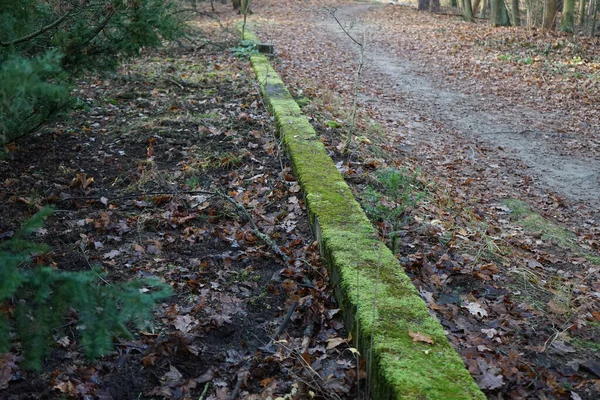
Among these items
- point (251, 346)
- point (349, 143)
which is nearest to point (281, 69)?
point (349, 143)

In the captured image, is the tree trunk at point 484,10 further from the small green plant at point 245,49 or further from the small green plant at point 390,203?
the small green plant at point 390,203

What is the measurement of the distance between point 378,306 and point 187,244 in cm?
206

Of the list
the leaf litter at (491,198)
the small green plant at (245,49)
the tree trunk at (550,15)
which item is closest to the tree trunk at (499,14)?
the tree trunk at (550,15)

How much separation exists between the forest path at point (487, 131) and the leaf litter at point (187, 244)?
11.5 ft

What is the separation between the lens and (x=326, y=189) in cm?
516

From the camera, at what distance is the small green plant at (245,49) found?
40.5ft

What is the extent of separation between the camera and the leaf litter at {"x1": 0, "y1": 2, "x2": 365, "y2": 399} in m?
3.23

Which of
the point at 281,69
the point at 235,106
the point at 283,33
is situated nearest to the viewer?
the point at 235,106

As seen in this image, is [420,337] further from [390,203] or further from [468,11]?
[468,11]

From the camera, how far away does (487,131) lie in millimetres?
10367

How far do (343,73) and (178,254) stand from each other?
10.1m

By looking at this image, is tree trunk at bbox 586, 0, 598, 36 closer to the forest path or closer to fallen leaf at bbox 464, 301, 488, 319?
the forest path

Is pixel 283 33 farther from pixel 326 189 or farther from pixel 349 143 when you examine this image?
pixel 326 189

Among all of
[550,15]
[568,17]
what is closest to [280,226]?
[568,17]
